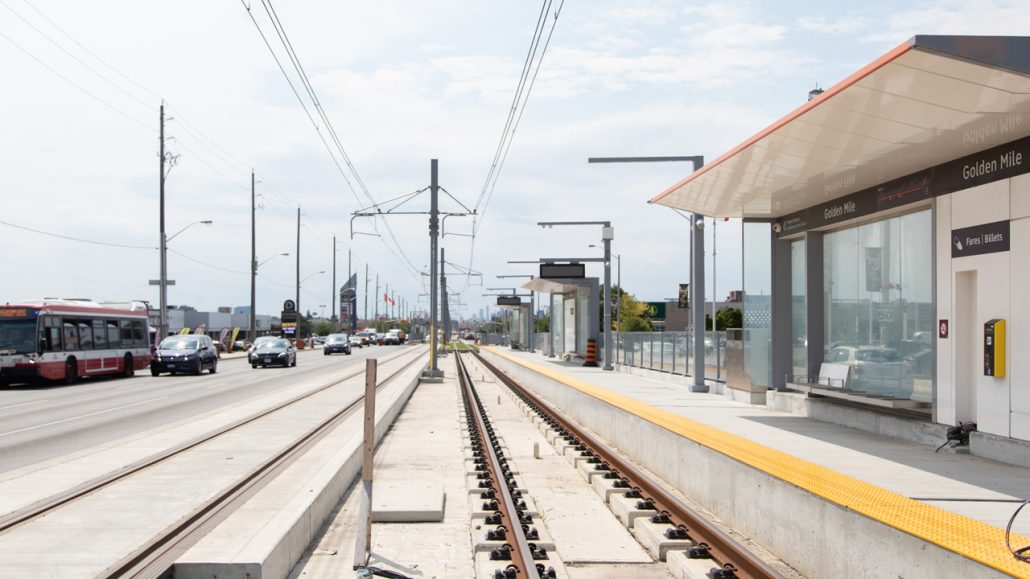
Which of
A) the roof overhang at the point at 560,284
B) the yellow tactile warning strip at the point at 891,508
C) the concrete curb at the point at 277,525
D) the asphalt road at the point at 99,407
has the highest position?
the roof overhang at the point at 560,284

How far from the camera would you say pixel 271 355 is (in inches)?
1791

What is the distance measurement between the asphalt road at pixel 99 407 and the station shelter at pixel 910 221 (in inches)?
414

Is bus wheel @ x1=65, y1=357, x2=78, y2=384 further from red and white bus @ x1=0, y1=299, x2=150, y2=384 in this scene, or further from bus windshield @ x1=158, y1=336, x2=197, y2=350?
bus windshield @ x1=158, y1=336, x2=197, y2=350

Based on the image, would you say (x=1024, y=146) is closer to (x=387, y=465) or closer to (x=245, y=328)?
(x=387, y=465)

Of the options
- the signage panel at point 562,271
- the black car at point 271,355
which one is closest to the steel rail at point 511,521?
the signage panel at point 562,271

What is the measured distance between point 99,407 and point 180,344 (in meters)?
17.0

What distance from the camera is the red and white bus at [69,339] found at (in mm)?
29312

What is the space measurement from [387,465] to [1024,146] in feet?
28.0

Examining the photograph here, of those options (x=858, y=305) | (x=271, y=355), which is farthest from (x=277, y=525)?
(x=271, y=355)

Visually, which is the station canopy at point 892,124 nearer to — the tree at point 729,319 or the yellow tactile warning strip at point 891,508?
the yellow tactile warning strip at point 891,508

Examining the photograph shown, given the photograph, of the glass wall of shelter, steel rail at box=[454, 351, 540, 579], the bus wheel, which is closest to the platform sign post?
steel rail at box=[454, 351, 540, 579]

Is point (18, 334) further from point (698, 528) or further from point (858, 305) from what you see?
point (698, 528)

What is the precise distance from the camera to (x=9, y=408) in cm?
2208

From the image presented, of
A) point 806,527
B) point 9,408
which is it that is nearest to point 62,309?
point 9,408
